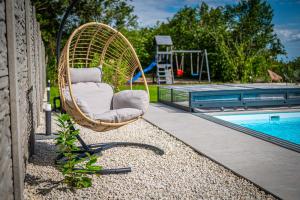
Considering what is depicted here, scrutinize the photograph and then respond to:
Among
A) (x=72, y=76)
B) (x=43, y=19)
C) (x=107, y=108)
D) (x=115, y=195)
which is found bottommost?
(x=115, y=195)

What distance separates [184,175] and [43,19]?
1403cm

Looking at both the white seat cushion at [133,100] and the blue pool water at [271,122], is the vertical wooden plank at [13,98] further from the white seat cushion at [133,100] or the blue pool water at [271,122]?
the blue pool water at [271,122]

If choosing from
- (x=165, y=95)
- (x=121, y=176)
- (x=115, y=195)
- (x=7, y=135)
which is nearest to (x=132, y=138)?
(x=121, y=176)

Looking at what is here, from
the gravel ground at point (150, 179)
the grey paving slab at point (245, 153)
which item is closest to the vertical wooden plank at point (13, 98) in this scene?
the gravel ground at point (150, 179)

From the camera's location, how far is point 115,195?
2.80 m

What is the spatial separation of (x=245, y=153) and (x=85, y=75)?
2.21 m

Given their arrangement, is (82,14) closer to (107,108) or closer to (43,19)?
(43,19)

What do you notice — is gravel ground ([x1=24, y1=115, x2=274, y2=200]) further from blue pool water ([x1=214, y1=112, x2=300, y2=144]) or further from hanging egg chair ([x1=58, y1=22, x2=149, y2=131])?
blue pool water ([x1=214, y1=112, x2=300, y2=144])

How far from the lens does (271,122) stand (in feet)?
22.9

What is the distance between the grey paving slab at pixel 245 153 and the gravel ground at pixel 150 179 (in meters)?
0.13

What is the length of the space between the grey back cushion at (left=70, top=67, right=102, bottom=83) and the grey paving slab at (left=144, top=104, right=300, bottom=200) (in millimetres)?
1450

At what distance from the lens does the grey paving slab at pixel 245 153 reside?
2.92 m

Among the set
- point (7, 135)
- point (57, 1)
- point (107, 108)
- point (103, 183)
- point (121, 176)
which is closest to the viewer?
point (7, 135)

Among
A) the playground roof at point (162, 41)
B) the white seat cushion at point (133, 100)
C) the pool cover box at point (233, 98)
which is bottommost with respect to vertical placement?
the pool cover box at point (233, 98)
